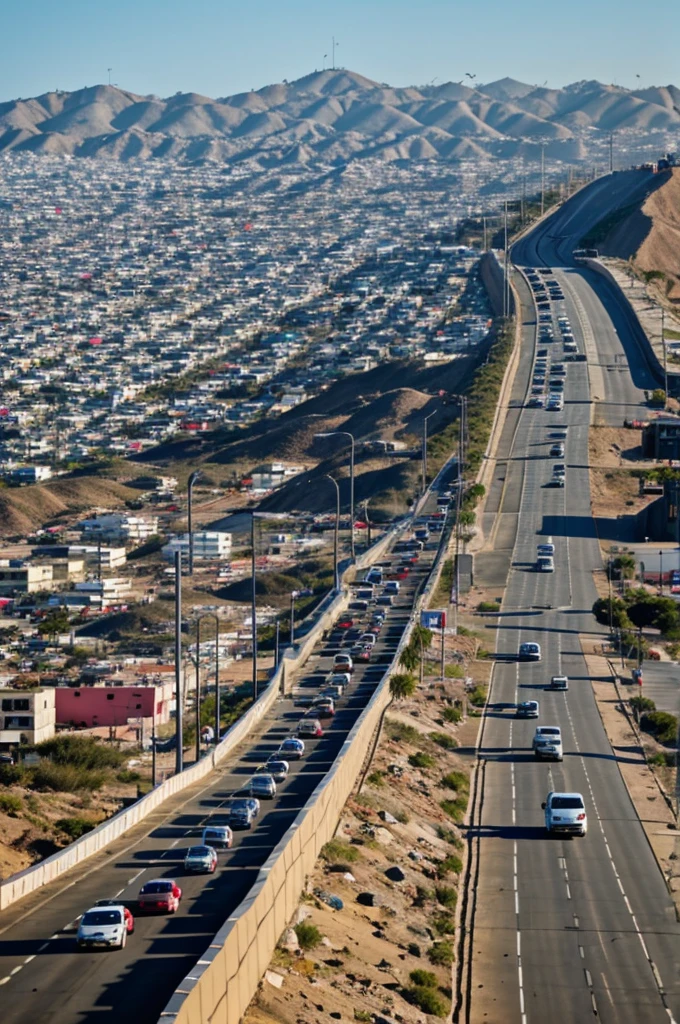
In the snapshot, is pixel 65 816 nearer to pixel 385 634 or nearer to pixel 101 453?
pixel 385 634

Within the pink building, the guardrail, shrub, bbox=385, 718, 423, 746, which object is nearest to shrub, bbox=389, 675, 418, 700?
shrub, bbox=385, 718, 423, 746

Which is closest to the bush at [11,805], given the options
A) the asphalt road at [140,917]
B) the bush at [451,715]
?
the asphalt road at [140,917]

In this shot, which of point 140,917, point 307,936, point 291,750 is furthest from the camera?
point 291,750

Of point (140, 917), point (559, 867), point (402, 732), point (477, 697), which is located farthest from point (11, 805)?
point (477, 697)

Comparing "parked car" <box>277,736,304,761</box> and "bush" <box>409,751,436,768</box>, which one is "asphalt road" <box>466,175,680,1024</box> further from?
"parked car" <box>277,736,304,761</box>

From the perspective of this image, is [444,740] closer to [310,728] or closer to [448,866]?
[310,728]

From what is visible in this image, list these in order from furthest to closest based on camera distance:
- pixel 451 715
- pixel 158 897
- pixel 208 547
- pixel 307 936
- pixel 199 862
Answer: pixel 208 547 < pixel 451 715 < pixel 199 862 < pixel 307 936 < pixel 158 897

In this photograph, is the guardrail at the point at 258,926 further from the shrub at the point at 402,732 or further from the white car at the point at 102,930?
the shrub at the point at 402,732
